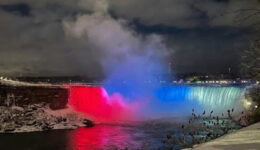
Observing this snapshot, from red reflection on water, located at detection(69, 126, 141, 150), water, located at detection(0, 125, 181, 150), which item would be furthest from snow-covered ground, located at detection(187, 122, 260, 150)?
red reflection on water, located at detection(69, 126, 141, 150)

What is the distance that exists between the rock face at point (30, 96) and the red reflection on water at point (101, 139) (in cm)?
1278

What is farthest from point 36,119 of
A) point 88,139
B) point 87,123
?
point 88,139

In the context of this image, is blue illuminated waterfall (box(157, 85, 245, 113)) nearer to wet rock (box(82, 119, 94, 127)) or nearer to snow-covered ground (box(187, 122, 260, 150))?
wet rock (box(82, 119, 94, 127))

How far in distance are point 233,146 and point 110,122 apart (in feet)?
174

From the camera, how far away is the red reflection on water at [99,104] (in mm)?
69438

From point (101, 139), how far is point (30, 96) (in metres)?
24.3

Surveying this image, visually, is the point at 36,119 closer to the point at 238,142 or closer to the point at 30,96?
the point at 30,96

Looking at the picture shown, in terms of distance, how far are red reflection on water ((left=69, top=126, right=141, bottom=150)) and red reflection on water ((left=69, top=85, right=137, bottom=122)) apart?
14.1 m

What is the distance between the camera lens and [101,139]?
142ft

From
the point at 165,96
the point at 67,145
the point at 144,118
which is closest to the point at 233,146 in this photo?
the point at 67,145

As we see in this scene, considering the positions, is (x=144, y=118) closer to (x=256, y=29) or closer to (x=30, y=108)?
(x=30, y=108)

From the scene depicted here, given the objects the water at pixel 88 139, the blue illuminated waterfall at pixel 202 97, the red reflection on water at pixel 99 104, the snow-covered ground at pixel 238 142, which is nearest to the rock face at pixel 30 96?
the red reflection on water at pixel 99 104

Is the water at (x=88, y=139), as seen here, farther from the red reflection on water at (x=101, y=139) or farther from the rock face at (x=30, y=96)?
the rock face at (x=30, y=96)

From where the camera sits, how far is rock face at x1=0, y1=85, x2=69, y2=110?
207ft
